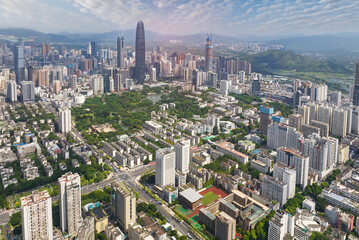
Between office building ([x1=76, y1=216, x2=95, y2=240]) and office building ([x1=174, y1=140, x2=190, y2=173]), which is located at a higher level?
office building ([x1=174, y1=140, x2=190, y2=173])

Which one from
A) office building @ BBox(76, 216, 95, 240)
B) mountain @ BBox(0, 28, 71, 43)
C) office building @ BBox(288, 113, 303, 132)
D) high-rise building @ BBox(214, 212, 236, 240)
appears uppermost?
mountain @ BBox(0, 28, 71, 43)

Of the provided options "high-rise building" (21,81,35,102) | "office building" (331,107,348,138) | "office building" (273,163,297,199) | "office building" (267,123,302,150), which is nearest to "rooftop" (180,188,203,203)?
"office building" (273,163,297,199)

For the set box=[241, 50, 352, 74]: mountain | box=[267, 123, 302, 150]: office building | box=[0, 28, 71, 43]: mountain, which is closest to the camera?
box=[267, 123, 302, 150]: office building

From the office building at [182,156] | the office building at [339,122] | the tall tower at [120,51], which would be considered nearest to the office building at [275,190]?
the office building at [182,156]

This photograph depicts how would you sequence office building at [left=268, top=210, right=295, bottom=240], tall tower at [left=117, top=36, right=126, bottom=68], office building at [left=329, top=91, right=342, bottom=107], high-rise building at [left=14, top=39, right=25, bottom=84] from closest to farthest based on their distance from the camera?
office building at [left=268, top=210, right=295, bottom=240] < office building at [left=329, top=91, right=342, bottom=107] < high-rise building at [left=14, top=39, right=25, bottom=84] < tall tower at [left=117, top=36, right=126, bottom=68]

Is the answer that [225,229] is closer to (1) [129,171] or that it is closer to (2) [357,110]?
(1) [129,171]

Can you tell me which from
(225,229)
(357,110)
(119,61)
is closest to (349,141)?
Answer: (357,110)

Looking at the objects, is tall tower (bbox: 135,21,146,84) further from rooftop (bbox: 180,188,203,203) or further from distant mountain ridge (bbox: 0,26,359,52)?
rooftop (bbox: 180,188,203,203)

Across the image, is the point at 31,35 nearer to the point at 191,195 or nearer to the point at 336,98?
the point at 336,98
